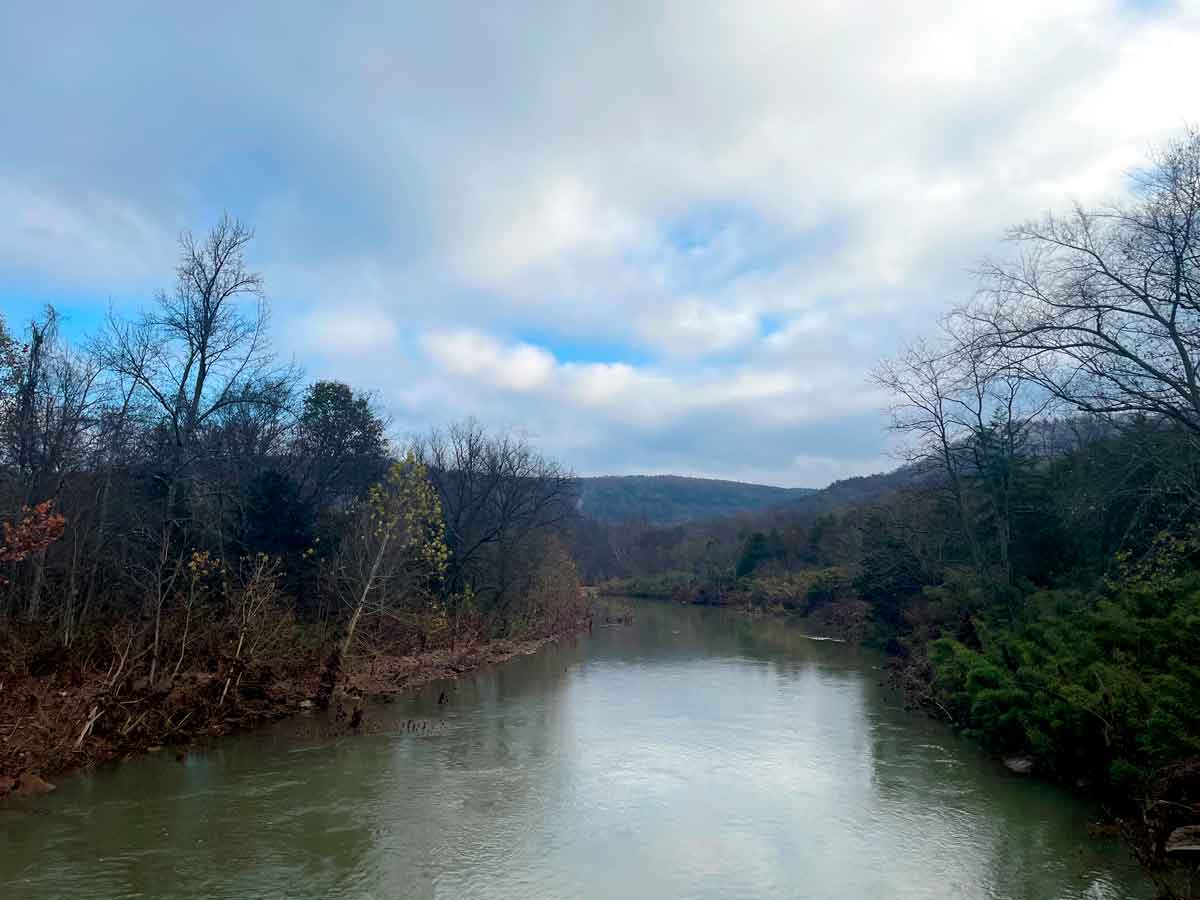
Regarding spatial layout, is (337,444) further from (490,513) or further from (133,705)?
(133,705)

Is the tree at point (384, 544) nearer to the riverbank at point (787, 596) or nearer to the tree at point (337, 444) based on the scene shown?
the tree at point (337, 444)

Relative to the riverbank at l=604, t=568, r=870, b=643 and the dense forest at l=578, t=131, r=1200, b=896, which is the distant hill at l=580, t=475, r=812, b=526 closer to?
the riverbank at l=604, t=568, r=870, b=643

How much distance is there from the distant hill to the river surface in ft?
347

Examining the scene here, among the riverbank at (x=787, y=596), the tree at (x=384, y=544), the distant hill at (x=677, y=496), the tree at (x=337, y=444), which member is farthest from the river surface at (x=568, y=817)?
the distant hill at (x=677, y=496)

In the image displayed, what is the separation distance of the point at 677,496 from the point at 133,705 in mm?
129318

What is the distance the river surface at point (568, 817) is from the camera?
848cm

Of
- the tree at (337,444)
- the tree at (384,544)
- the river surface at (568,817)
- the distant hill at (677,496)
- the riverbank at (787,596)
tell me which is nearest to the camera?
the river surface at (568,817)

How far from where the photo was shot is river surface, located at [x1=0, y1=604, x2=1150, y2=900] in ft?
27.8

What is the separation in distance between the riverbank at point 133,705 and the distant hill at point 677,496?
4091 inches

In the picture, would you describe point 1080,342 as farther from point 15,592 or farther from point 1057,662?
point 15,592

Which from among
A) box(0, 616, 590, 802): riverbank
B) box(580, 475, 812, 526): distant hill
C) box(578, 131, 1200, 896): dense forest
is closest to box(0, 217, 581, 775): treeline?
box(0, 616, 590, 802): riverbank

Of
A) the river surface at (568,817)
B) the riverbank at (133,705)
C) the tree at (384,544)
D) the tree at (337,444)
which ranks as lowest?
the river surface at (568,817)

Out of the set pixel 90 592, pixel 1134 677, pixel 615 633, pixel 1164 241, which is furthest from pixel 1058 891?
pixel 615 633

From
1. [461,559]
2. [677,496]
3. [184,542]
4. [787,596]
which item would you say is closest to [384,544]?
[184,542]
